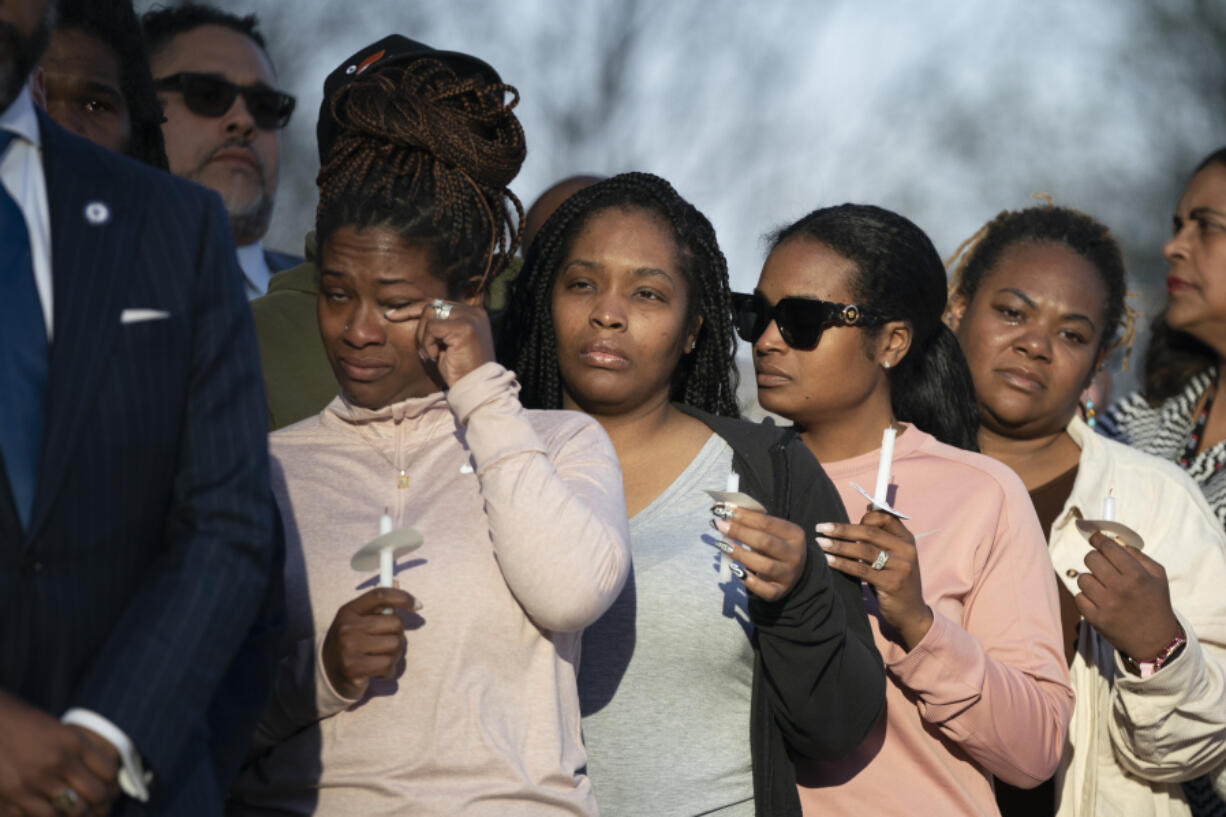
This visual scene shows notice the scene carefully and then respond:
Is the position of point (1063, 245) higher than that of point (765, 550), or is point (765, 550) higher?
point (1063, 245)

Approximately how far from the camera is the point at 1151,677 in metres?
3.82

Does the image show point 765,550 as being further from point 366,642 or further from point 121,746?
point 121,746

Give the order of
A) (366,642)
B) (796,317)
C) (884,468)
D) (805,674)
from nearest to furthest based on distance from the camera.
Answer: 1. (366,642)
2. (805,674)
3. (884,468)
4. (796,317)

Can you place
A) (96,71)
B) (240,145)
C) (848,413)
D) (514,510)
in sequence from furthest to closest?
(240,145) → (848,413) → (96,71) → (514,510)

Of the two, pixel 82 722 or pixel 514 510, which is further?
pixel 514 510

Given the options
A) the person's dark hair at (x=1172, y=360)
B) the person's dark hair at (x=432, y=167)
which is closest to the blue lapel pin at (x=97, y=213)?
the person's dark hair at (x=432, y=167)

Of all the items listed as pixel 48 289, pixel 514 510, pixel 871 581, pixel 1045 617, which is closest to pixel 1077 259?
pixel 1045 617

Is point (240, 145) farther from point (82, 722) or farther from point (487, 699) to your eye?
point (82, 722)

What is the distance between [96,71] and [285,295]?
91 cm

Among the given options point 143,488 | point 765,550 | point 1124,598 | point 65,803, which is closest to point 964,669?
point 1124,598

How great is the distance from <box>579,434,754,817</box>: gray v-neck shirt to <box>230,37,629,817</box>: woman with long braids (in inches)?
12.7

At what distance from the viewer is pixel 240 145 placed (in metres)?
5.43

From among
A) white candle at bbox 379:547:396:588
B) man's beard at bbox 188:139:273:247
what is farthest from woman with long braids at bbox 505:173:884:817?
man's beard at bbox 188:139:273:247

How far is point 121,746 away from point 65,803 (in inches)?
4.0
